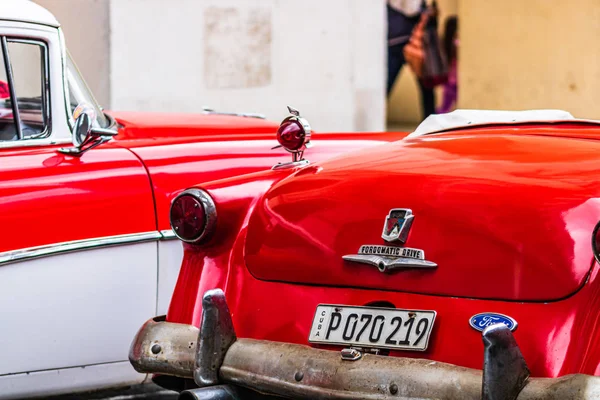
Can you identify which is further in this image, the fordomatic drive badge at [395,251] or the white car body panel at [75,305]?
the white car body panel at [75,305]

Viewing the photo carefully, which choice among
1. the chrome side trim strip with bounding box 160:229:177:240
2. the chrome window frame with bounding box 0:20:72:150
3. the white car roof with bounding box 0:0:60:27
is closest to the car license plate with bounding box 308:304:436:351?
the chrome side trim strip with bounding box 160:229:177:240

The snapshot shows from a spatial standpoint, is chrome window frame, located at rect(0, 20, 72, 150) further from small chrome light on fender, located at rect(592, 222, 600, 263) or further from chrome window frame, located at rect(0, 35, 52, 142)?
small chrome light on fender, located at rect(592, 222, 600, 263)

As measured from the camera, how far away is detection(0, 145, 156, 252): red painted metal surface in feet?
12.2

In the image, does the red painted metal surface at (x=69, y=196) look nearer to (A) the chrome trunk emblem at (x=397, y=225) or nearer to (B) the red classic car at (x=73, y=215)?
(B) the red classic car at (x=73, y=215)

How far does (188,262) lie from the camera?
3582 millimetres

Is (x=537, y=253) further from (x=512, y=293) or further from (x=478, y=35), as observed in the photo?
(x=478, y=35)

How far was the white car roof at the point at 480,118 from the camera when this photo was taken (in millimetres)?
3854

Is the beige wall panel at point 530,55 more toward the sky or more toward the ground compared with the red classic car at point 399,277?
more toward the sky

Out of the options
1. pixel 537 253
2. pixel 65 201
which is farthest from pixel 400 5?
pixel 537 253

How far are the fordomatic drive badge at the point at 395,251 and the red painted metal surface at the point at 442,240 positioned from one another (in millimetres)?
22

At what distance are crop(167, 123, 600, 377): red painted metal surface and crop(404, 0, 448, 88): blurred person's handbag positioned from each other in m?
9.97

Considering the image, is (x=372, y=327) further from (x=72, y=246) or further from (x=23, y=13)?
(x=23, y=13)

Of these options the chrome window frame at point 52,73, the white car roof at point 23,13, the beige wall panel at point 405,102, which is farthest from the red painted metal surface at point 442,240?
the beige wall panel at point 405,102

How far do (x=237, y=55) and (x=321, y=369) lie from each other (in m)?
6.32
